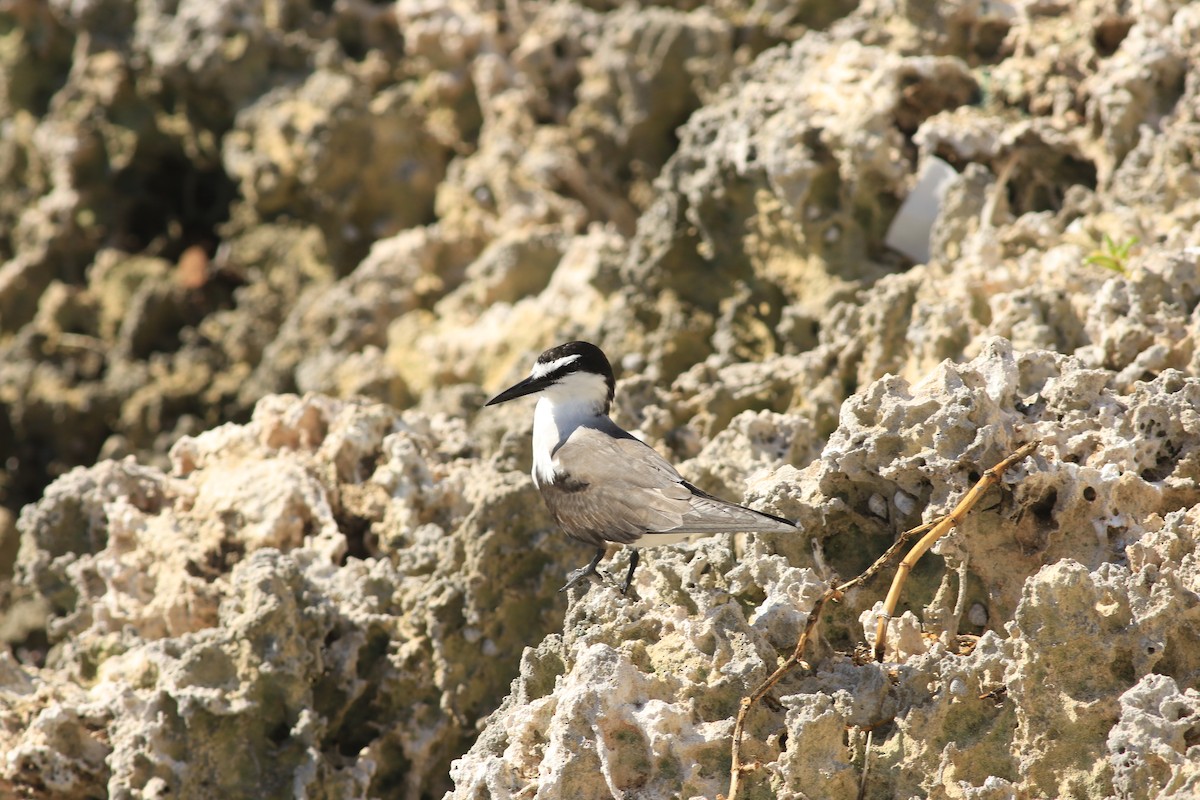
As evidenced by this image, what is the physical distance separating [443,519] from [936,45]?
11.3 feet

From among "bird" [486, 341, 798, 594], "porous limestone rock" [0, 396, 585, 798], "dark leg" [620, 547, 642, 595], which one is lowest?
"porous limestone rock" [0, 396, 585, 798]

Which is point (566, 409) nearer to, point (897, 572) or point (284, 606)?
point (284, 606)

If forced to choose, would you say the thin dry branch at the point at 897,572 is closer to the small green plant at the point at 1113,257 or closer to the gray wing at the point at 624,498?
the gray wing at the point at 624,498

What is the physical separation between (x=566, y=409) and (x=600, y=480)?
21.8 inches

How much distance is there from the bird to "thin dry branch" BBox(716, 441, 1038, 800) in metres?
0.26

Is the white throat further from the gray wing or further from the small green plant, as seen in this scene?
the small green plant

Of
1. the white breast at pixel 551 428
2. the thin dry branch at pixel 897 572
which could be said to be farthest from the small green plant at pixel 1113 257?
the white breast at pixel 551 428

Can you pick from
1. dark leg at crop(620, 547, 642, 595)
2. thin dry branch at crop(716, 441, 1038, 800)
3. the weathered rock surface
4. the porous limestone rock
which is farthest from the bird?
the porous limestone rock

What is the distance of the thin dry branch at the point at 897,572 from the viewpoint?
11.3 feet

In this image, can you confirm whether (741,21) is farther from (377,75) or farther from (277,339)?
(277,339)

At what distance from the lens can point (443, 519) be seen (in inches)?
214

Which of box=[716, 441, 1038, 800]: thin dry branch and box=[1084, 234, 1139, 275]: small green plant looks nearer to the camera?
box=[716, 441, 1038, 800]: thin dry branch

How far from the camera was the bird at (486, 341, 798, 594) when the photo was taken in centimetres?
385

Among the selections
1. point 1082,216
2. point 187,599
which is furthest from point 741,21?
point 187,599
